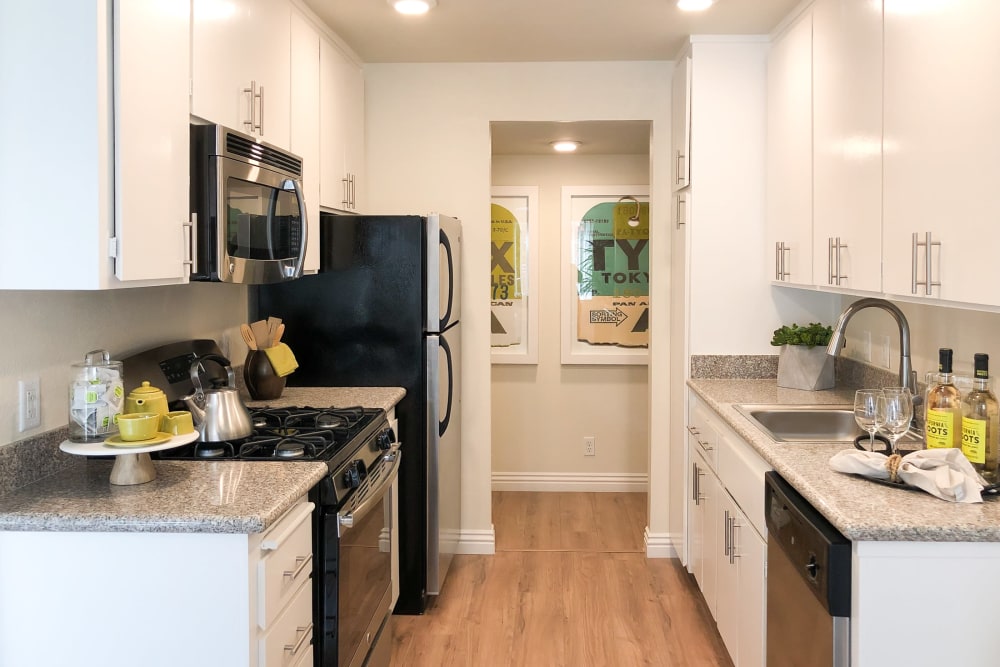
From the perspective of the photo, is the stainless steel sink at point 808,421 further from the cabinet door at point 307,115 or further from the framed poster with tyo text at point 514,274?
the framed poster with tyo text at point 514,274

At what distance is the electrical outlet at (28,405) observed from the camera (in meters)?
1.98

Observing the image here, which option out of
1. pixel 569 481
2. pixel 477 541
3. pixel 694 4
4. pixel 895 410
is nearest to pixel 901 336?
pixel 895 410

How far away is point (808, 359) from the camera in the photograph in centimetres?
335

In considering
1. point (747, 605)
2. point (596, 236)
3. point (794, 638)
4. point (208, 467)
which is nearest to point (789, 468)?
point (794, 638)

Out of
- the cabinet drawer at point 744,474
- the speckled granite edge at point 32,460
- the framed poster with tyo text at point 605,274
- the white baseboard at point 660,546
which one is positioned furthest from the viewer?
the framed poster with tyo text at point 605,274

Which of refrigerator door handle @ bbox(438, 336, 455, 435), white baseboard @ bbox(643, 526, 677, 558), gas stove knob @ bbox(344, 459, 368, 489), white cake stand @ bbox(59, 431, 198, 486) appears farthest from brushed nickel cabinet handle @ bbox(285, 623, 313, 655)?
white baseboard @ bbox(643, 526, 677, 558)

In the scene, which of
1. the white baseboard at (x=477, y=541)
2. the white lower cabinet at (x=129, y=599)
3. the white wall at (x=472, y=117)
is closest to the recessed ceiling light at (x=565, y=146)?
the white wall at (x=472, y=117)

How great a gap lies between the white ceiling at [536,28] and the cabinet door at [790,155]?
17 cm

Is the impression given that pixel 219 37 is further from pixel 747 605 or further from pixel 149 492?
pixel 747 605

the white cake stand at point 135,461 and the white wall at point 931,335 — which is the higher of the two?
the white wall at point 931,335

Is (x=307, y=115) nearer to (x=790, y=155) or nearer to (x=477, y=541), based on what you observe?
(x=790, y=155)

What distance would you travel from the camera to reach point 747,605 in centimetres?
251

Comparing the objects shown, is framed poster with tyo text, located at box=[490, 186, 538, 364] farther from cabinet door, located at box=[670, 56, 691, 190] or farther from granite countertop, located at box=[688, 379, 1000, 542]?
granite countertop, located at box=[688, 379, 1000, 542]

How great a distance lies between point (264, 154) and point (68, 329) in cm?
76
